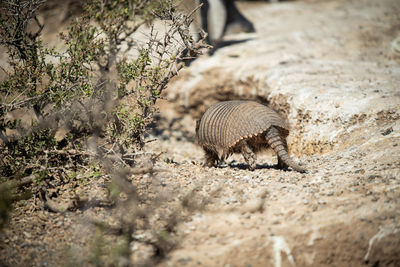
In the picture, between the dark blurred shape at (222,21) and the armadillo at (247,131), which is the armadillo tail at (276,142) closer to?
the armadillo at (247,131)

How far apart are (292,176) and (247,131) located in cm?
88

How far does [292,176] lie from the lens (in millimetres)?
4469

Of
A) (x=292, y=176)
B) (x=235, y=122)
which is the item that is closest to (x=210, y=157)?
(x=235, y=122)

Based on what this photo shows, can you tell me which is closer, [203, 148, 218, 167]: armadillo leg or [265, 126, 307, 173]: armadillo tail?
[265, 126, 307, 173]: armadillo tail

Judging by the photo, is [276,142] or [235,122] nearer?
[276,142]

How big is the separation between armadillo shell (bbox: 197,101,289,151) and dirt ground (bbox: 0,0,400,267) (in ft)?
1.69

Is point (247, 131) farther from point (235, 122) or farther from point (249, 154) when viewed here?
point (249, 154)

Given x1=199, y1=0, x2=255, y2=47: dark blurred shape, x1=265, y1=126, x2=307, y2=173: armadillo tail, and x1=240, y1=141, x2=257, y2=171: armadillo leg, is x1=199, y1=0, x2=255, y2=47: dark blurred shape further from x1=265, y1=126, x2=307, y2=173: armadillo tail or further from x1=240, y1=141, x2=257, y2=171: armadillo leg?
x1=265, y1=126, x2=307, y2=173: armadillo tail

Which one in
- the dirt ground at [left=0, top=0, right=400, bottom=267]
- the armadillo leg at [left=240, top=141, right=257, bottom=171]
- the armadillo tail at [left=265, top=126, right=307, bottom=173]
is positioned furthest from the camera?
the armadillo leg at [left=240, top=141, right=257, bottom=171]

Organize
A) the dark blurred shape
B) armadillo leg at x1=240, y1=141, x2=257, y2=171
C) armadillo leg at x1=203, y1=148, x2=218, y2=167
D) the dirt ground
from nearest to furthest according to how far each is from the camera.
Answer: the dirt ground, armadillo leg at x1=240, y1=141, x2=257, y2=171, armadillo leg at x1=203, y1=148, x2=218, y2=167, the dark blurred shape

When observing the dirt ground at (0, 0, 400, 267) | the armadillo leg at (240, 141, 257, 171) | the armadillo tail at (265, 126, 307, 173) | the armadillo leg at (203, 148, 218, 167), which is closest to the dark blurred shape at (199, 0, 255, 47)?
the dirt ground at (0, 0, 400, 267)

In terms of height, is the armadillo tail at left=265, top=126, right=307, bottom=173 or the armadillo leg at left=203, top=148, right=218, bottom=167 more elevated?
the armadillo tail at left=265, top=126, right=307, bottom=173

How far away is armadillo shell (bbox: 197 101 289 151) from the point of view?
15.4 ft

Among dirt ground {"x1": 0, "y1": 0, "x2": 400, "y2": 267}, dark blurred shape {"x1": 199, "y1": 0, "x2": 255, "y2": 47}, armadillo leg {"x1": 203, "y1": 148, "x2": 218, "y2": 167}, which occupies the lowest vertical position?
armadillo leg {"x1": 203, "y1": 148, "x2": 218, "y2": 167}
